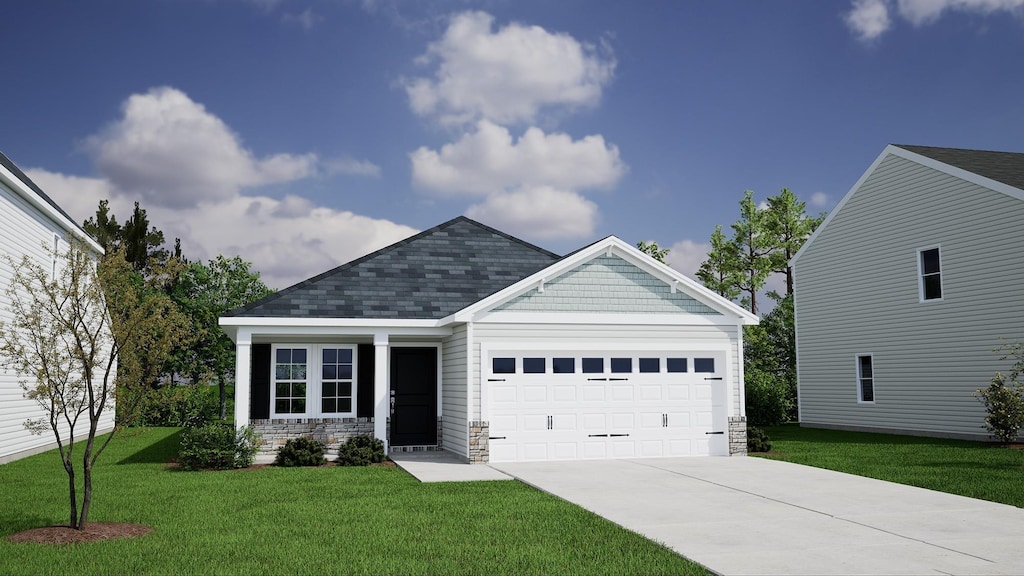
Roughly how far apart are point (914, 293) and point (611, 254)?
10.8 meters

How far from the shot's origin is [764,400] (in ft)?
90.9

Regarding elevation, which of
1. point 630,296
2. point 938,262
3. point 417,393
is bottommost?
point 417,393

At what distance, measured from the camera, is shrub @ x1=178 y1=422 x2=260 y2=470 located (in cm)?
1539

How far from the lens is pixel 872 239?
23734mm

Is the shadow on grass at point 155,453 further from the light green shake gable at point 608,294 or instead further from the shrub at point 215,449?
the light green shake gable at point 608,294

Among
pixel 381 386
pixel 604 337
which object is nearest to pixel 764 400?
pixel 604 337

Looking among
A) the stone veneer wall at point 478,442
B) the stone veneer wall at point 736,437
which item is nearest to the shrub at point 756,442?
the stone veneer wall at point 736,437

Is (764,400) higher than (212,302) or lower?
lower

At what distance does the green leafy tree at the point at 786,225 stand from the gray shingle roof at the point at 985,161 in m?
13.4

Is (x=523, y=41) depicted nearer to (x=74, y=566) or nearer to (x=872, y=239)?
(x=872, y=239)

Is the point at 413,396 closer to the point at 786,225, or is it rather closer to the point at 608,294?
the point at 608,294

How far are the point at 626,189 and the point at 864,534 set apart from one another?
2077 cm

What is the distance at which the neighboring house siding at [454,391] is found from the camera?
16438 millimetres

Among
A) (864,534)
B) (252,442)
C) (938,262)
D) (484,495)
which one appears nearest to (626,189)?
(938,262)
